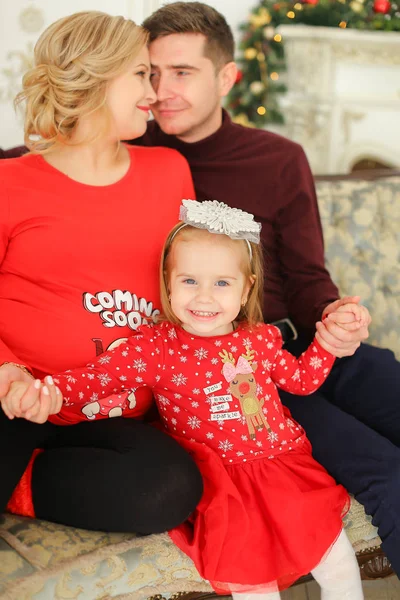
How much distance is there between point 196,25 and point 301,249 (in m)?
0.69

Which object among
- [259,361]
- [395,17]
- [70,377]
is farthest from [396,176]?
[395,17]

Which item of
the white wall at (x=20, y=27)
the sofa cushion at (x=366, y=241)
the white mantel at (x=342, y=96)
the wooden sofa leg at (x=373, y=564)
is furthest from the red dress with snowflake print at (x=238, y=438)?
the white mantel at (x=342, y=96)

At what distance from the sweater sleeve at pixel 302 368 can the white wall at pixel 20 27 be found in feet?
8.10

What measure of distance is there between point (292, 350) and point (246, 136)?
2.20ft

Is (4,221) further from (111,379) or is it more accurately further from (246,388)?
(246,388)

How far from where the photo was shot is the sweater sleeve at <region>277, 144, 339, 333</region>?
181 cm

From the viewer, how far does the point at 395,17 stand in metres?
4.38

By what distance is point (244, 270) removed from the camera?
1479 millimetres

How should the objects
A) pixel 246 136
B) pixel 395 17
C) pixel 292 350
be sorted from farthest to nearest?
pixel 395 17 → pixel 246 136 → pixel 292 350

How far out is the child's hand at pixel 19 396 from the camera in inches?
47.3

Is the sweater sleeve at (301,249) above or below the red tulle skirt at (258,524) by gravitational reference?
above

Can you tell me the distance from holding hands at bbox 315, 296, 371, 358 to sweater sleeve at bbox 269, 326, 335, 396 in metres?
0.03

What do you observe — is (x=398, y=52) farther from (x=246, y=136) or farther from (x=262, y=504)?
(x=262, y=504)

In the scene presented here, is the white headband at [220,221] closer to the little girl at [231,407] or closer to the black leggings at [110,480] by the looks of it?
the little girl at [231,407]
